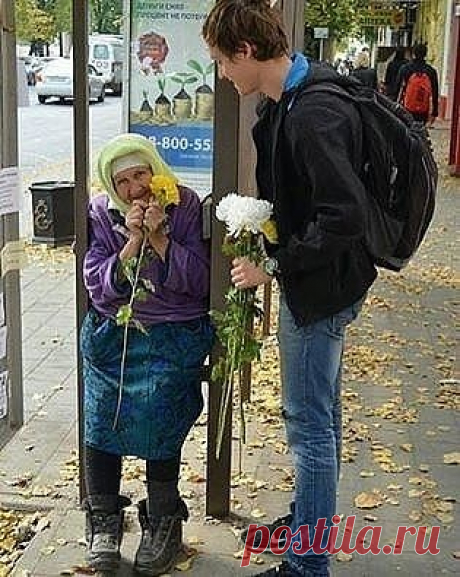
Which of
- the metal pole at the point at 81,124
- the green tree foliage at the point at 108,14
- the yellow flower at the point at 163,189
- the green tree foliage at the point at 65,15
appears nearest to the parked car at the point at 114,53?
the green tree foliage at the point at 108,14

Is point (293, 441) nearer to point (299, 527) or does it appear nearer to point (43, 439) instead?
point (299, 527)

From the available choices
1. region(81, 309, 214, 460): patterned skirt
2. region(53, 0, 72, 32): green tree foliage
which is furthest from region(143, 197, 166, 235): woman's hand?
region(53, 0, 72, 32): green tree foliage

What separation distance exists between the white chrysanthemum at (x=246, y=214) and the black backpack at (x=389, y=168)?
317 mm

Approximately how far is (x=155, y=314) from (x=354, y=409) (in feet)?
7.29

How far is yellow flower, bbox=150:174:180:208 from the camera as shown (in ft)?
10.5

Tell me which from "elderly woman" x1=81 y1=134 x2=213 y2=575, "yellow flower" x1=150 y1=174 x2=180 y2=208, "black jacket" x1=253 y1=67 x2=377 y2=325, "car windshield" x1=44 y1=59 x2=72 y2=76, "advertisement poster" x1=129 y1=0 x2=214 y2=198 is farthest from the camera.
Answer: "car windshield" x1=44 y1=59 x2=72 y2=76

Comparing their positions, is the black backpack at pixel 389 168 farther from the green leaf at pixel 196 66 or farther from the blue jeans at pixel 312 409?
the green leaf at pixel 196 66

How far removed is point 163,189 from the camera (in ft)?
10.5

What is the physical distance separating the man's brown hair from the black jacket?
0.15 metres

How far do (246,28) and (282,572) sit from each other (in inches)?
67.7

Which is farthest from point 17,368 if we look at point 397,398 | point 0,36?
point 397,398

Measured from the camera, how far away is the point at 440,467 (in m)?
4.53

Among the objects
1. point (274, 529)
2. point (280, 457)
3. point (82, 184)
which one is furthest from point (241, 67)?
point (280, 457)

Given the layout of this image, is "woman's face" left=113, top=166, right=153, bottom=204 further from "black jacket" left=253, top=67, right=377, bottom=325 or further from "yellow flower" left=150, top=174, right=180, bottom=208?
"black jacket" left=253, top=67, right=377, bottom=325
